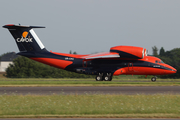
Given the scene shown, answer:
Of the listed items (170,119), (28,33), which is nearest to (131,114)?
(170,119)

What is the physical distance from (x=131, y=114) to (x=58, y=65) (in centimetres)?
2764

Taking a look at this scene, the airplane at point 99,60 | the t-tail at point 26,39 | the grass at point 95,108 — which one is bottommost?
the grass at point 95,108

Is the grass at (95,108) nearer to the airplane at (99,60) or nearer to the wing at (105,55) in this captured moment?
the wing at (105,55)

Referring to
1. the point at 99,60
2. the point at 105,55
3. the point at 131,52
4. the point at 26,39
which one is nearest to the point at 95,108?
the point at 105,55

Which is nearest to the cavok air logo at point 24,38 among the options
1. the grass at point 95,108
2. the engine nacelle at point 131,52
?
the engine nacelle at point 131,52

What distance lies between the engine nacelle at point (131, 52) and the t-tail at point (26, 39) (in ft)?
38.7

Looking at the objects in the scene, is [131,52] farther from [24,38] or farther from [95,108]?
[95,108]

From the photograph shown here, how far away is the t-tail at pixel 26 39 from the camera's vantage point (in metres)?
38.4

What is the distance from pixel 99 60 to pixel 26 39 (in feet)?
36.4

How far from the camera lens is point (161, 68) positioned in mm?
37688

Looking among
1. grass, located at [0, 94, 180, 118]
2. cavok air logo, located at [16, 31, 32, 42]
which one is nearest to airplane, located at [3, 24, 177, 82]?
cavok air logo, located at [16, 31, 32, 42]

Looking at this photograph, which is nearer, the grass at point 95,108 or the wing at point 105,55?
the grass at point 95,108

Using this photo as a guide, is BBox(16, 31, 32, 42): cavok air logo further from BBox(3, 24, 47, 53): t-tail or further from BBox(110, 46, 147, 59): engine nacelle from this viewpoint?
BBox(110, 46, 147, 59): engine nacelle

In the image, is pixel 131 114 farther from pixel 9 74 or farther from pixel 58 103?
pixel 9 74
